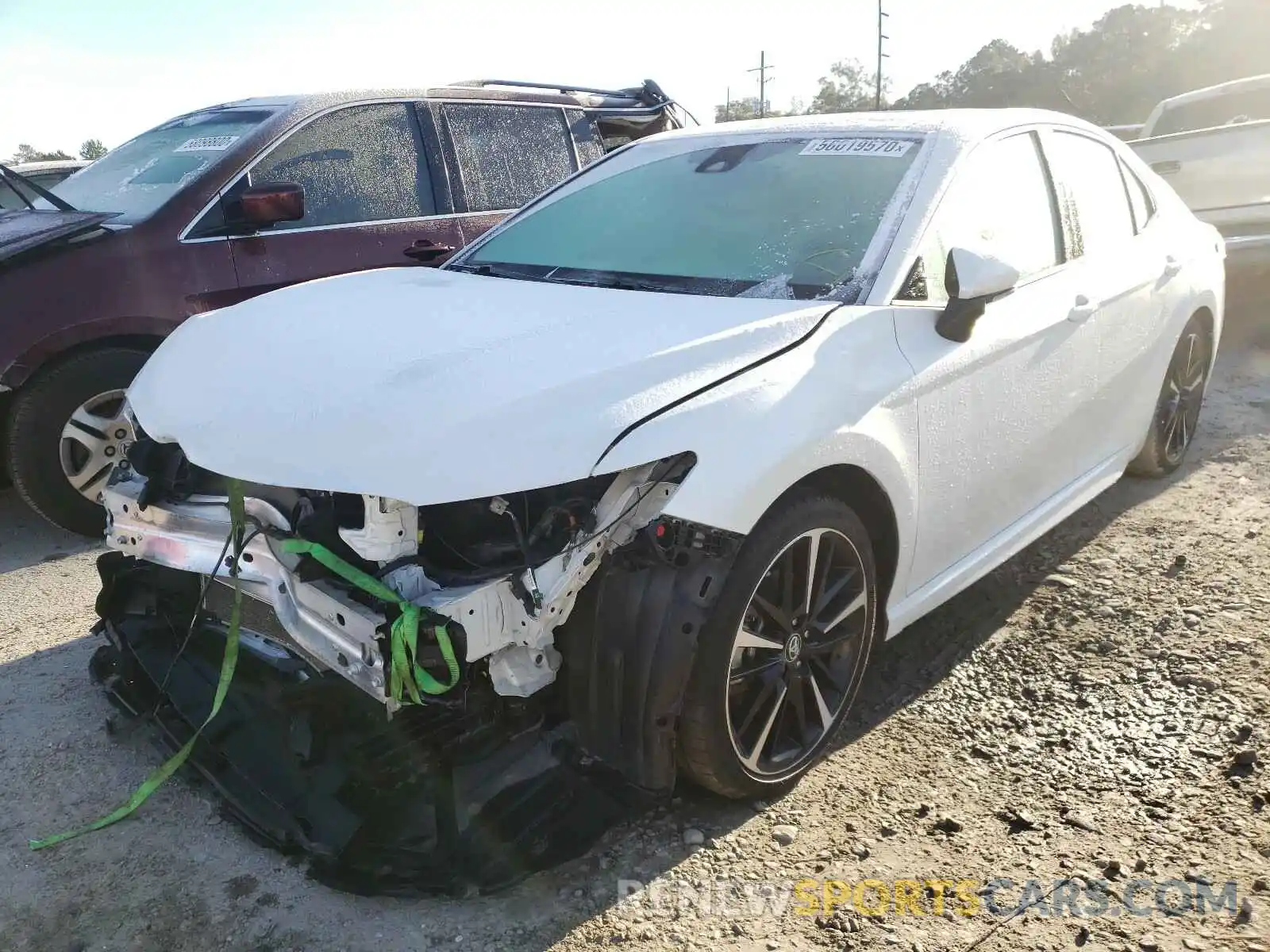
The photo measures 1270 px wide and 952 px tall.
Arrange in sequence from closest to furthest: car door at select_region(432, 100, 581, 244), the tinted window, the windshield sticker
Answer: the windshield sticker
car door at select_region(432, 100, 581, 244)
the tinted window

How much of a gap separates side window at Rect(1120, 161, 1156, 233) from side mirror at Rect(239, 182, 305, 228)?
357 centimetres

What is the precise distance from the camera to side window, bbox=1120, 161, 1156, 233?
13.6 feet

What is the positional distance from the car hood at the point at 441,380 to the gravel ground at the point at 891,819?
38.5 inches

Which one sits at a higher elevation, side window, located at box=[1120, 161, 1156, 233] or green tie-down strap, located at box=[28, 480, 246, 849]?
side window, located at box=[1120, 161, 1156, 233]

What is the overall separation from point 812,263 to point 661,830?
1632 millimetres

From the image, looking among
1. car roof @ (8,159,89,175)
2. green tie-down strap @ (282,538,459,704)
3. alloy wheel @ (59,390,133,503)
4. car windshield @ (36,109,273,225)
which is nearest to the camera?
green tie-down strap @ (282,538,459,704)

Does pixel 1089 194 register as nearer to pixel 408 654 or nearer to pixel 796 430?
pixel 796 430

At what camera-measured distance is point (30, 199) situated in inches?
197

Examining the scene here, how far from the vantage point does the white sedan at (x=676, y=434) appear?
7.06ft

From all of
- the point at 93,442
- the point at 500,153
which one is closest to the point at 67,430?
the point at 93,442

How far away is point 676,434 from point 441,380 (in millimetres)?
563

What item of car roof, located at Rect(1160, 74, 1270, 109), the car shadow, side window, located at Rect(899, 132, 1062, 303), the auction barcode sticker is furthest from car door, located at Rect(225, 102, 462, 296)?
car roof, located at Rect(1160, 74, 1270, 109)

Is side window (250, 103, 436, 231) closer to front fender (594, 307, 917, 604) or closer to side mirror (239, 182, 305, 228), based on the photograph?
side mirror (239, 182, 305, 228)

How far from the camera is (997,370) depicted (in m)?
3.00
